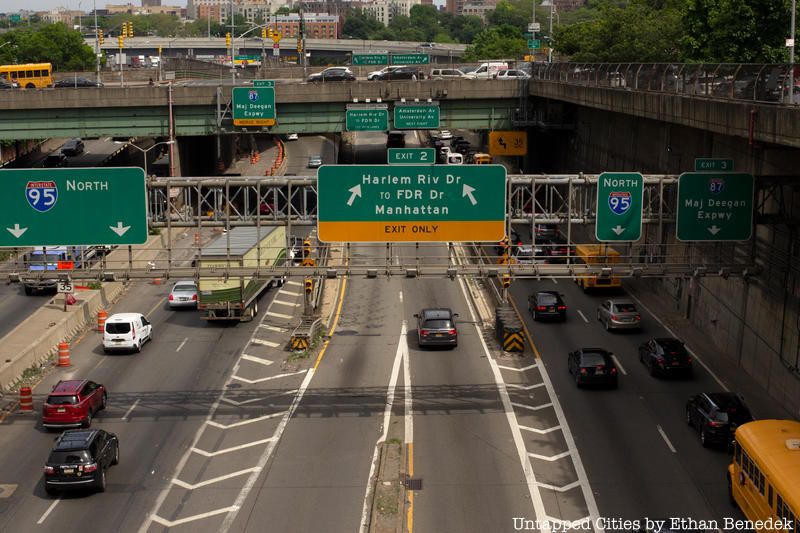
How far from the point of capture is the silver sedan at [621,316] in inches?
1944

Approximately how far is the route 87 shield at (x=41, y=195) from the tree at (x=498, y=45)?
126 m

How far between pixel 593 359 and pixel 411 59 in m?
68.1

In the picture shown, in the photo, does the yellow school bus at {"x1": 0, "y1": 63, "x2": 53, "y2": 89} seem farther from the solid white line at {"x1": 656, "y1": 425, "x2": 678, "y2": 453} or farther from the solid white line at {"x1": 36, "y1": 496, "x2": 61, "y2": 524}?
the solid white line at {"x1": 656, "y1": 425, "x2": 678, "y2": 453}

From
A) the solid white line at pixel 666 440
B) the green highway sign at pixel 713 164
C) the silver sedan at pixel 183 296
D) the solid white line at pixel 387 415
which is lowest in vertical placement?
the solid white line at pixel 387 415

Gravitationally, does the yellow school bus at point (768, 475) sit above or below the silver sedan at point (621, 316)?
above

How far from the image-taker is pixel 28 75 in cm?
11388

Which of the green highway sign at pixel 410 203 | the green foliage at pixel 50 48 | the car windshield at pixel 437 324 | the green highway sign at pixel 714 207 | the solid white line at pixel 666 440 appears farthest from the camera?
the green foliage at pixel 50 48

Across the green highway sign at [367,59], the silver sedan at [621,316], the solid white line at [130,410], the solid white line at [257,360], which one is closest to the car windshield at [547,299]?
the silver sedan at [621,316]

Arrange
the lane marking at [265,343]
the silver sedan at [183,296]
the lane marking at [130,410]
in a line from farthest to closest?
the silver sedan at [183,296] → the lane marking at [265,343] → the lane marking at [130,410]

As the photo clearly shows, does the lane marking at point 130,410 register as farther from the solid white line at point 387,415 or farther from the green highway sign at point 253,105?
the green highway sign at point 253,105

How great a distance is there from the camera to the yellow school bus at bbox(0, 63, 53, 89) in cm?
11144

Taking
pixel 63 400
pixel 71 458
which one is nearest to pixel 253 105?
pixel 63 400

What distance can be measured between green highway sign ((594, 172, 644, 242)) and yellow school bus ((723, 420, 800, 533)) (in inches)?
360

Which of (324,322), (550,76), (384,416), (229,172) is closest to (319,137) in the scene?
(229,172)
